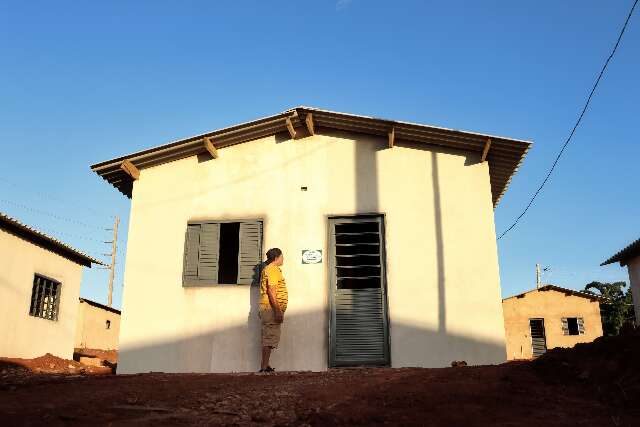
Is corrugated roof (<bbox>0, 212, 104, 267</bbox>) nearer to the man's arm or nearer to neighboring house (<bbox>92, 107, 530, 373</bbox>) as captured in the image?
neighboring house (<bbox>92, 107, 530, 373</bbox>)

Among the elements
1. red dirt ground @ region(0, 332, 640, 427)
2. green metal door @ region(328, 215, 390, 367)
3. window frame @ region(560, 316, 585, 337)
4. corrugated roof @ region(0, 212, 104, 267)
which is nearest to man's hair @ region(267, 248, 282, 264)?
green metal door @ region(328, 215, 390, 367)

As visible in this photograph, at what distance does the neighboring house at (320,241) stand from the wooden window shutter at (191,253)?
2 centimetres

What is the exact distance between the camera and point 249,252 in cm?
1003

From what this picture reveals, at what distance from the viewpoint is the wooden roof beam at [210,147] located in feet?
34.2

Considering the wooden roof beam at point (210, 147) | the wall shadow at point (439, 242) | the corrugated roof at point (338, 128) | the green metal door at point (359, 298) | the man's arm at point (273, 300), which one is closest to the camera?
the man's arm at point (273, 300)

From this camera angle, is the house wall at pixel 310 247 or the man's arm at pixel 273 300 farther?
the house wall at pixel 310 247

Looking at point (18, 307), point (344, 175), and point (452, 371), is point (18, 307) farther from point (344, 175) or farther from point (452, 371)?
point (452, 371)

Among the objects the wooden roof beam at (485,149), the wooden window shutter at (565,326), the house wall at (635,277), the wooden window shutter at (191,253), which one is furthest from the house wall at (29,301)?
the wooden window shutter at (565,326)

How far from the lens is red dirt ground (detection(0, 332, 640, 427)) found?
486cm

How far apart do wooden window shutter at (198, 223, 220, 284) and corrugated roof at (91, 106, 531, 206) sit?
1.48 meters

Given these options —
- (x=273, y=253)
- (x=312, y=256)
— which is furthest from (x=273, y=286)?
(x=312, y=256)

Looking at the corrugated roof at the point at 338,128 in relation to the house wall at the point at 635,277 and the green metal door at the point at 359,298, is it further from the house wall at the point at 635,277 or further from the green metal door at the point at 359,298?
the house wall at the point at 635,277

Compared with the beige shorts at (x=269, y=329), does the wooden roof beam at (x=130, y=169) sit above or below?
above

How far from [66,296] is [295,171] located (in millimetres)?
12038
